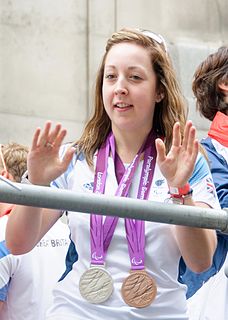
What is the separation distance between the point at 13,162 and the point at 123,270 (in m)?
1.58

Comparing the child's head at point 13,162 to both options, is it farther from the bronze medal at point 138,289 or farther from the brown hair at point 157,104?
the bronze medal at point 138,289

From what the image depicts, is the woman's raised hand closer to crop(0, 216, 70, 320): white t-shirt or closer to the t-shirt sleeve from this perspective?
the t-shirt sleeve

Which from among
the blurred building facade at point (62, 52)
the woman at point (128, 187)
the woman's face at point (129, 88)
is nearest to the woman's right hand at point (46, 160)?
the woman at point (128, 187)

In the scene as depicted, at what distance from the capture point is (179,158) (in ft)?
13.7

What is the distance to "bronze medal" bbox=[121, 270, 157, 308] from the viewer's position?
14.2 feet

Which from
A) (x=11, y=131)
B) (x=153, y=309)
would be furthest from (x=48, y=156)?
(x=11, y=131)

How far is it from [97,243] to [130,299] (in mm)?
239

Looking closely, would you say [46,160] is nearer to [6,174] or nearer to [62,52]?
[6,174]

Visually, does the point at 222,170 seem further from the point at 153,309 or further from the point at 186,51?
the point at 186,51

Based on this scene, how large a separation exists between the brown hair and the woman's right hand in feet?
1.66

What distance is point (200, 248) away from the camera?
433cm

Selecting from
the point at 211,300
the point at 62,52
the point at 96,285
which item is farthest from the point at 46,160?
the point at 62,52

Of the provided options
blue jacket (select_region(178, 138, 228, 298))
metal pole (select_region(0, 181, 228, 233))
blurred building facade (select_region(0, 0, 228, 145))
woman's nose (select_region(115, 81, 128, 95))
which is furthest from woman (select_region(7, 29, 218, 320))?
blurred building facade (select_region(0, 0, 228, 145))

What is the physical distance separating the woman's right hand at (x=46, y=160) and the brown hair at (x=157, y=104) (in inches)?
19.9
